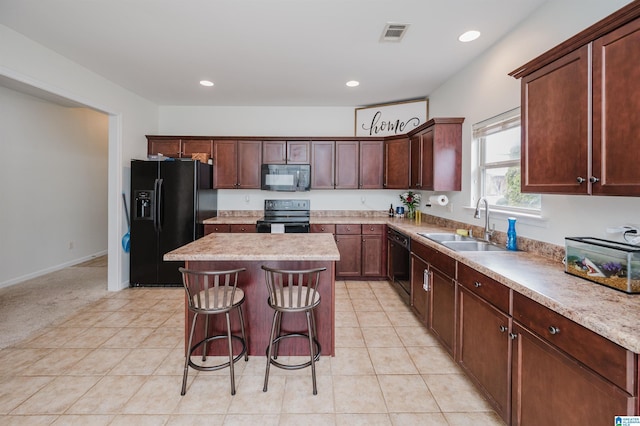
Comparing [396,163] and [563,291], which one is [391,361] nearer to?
[563,291]

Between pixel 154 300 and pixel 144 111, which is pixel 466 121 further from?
pixel 144 111

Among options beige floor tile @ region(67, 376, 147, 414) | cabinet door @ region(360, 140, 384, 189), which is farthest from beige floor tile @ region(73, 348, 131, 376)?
cabinet door @ region(360, 140, 384, 189)

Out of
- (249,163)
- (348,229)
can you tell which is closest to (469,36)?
(348,229)

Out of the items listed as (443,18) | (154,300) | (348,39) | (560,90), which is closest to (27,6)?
(348,39)

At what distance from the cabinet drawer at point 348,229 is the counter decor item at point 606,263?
2879 millimetres

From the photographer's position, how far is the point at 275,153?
4.72m

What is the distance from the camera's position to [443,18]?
96.2 inches

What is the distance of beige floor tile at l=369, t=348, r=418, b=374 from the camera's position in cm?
228

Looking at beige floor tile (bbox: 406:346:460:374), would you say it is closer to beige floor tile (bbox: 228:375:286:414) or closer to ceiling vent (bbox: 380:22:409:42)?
beige floor tile (bbox: 228:375:286:414)

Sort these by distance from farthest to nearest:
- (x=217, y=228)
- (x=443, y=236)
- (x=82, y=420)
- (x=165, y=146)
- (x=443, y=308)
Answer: (x=165, y=146), (x=217, y=228), (x=443, y=236), (x=443, y=308), (x=82, y=420)

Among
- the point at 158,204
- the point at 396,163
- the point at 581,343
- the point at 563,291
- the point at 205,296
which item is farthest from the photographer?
the point at 396,163

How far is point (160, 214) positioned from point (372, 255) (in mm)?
3060

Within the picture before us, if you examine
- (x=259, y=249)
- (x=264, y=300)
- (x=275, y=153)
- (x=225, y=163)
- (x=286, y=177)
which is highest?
(x=275, y=153)

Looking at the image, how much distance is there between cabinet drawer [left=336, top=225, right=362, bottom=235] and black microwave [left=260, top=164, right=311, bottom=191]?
81cm
